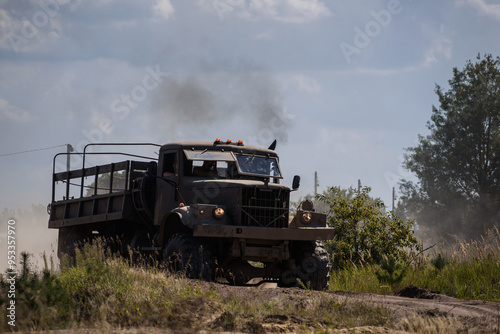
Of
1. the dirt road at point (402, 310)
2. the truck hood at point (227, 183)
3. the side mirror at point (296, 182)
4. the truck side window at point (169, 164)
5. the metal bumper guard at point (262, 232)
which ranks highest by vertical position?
the truck side window at point (169, 164)

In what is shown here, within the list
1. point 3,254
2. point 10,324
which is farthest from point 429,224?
point 10,324

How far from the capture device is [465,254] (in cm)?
1331

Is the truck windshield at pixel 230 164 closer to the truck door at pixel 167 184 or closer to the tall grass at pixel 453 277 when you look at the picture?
the truck door at pixel 167 184

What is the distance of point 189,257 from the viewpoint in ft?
35.1

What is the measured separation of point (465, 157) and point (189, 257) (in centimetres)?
3416

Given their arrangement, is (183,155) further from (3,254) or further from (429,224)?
(429,224)

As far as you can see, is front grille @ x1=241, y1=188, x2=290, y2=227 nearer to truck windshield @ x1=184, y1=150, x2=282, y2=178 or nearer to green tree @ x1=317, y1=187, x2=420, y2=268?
truck windshield @ x1=184, y1=150, x2=282, y2=178

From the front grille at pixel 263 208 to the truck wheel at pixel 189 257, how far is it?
0.92 metres

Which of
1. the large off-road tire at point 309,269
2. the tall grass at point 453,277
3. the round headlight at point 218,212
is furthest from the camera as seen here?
the tall grass at point 453,277

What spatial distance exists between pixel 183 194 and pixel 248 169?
1349 millimetres

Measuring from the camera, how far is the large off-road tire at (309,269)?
11688mm

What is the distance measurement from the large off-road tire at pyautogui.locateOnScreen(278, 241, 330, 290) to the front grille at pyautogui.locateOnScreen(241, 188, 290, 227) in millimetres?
696

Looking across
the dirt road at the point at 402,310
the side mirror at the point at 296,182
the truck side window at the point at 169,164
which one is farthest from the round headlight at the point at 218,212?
the side mirror at the point at 296,182

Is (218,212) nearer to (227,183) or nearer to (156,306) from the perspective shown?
(227,183)
